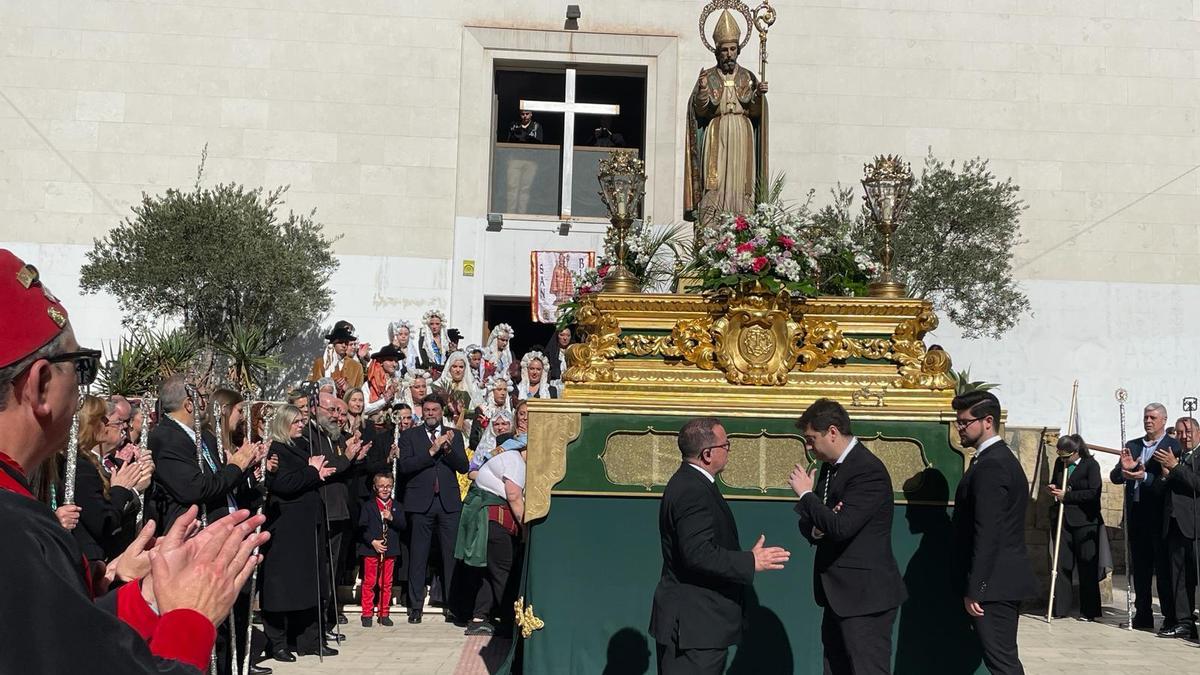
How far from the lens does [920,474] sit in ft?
24.6

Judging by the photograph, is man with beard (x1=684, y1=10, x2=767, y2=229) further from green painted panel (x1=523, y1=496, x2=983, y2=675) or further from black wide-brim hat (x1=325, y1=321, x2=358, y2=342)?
black wide-brim hat (x1=325, y1=321, x2=358, y2=342)

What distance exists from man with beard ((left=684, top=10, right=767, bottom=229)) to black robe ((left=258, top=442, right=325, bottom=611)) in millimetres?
3842

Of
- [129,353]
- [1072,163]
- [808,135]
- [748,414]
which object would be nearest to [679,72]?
[808,135]

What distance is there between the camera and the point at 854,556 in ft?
19.7

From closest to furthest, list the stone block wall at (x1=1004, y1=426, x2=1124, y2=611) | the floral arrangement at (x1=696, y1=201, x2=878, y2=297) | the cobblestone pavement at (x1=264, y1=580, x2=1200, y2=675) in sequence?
the floral arrangement at (x1=696, y1=201, x2=878, y2=297) → the cobblestone pavement at (x1=264, y1=580, x2=1200, y2=675) → the stone block wall at (x1=1004, y1=426, x2=1124, y2=611)

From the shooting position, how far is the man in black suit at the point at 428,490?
11141mm

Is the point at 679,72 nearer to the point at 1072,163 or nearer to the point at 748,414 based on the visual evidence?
the point at 1072,163

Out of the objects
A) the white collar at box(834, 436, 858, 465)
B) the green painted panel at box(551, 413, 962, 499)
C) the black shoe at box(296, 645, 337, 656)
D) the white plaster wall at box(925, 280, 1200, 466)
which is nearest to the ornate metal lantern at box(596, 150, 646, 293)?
the green painted panel at box(551, 413, 962, 499)

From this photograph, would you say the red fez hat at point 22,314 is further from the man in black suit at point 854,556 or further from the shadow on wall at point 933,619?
the shadow on wall at point 933,619

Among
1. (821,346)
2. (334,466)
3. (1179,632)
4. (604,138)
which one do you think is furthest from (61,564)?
(604,138)

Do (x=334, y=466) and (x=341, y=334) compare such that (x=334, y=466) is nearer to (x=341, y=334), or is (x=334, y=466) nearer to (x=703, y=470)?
(x=703, y=470)

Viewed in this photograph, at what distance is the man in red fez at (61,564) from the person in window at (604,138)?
823 inches

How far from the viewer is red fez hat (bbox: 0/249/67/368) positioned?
2.02m

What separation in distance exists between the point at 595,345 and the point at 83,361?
229 inches
